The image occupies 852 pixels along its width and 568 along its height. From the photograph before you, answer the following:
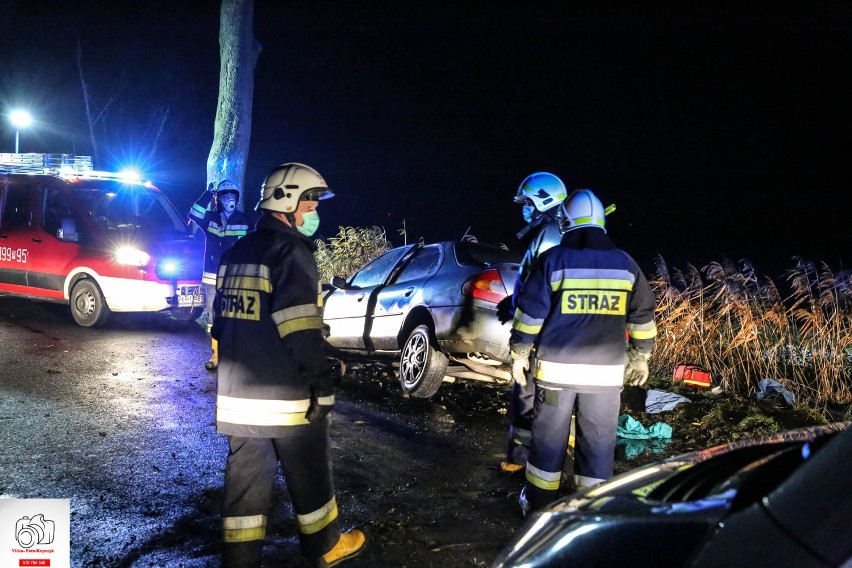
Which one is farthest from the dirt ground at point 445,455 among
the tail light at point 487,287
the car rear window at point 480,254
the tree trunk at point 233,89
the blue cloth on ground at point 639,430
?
the tree trunk at point 233,89

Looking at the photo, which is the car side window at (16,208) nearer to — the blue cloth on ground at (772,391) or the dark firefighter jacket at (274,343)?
the dark firefighter jacket at (274,343)

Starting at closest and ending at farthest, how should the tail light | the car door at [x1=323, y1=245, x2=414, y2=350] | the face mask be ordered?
the face mask, the tail light, the car door at [x1=323, y1=245, x2=414, y2=350]

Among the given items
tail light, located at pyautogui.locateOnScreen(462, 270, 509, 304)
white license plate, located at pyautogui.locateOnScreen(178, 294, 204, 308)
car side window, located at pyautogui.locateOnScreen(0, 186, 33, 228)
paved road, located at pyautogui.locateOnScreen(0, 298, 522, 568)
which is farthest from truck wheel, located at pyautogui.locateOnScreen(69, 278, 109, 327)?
tail light, located at pyautogui.locateOnScreen(462, 270, 509, 304)

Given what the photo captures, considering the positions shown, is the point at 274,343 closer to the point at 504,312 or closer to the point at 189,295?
the point at 504,312

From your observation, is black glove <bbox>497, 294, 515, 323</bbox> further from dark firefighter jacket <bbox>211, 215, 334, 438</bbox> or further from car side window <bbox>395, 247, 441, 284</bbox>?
dark firefighter jacket <bbox>211, 215, 334, 438</bbox>

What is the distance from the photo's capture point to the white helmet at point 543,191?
5172 mm

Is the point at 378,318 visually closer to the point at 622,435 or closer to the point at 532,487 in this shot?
the point at 622,435

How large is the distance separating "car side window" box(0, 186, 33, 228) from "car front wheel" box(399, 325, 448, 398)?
279 inches

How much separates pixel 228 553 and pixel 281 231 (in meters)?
1.45

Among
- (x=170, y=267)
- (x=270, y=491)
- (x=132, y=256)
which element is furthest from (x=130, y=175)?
(x=270, y=491)

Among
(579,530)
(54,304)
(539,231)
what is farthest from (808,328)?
(54,304)

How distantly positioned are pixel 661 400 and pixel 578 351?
9.47ft

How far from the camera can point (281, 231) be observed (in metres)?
3.24

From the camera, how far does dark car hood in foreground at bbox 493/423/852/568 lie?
4.14 feet
